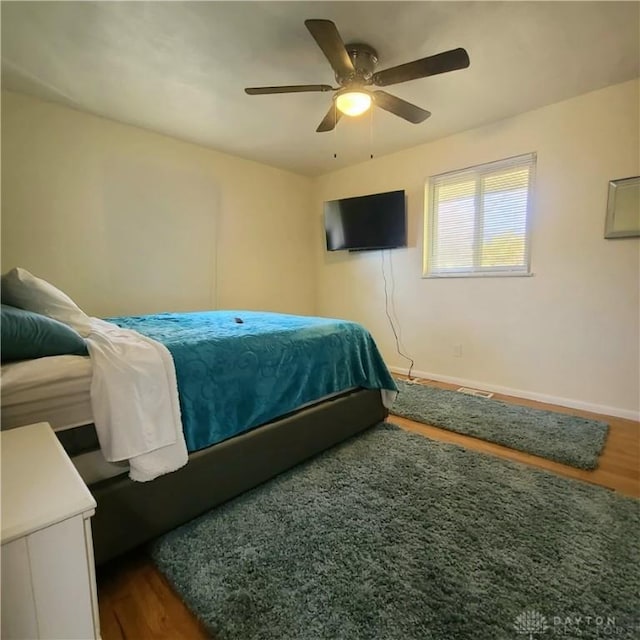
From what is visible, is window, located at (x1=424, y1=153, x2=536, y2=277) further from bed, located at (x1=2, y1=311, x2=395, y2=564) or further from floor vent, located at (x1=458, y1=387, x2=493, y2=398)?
bed, located at (x1=2, y1=311, x2=395, y2=564)

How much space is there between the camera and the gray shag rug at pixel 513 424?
7.07 feet

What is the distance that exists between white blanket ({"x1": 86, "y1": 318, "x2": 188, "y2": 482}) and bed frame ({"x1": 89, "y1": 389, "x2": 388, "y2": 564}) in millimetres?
98

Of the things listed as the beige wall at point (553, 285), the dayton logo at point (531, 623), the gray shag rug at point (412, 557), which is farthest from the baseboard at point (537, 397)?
the dayton logo at point (531, 623)

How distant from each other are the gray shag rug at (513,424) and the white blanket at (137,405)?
1910 millimetres

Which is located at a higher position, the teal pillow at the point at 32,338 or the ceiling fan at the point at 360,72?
the ceiling fan at the point at 360,72

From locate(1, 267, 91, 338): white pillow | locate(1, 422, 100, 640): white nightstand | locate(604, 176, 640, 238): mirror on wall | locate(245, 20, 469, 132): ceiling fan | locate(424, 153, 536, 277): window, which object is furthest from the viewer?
locate(424, 153, 536, 277): window

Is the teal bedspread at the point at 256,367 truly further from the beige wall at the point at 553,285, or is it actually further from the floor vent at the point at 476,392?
the beige wall at the point at 553,285

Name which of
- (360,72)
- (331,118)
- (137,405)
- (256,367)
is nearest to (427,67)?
(360,72)

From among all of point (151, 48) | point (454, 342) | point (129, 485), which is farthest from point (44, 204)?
point (454, 342)

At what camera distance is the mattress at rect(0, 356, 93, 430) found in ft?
3.76

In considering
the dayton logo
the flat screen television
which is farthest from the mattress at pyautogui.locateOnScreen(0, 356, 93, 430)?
the flat screen television

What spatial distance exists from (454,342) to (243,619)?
10.0ft

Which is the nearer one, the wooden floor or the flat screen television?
the wooden floor

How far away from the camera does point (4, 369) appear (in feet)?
3.89
